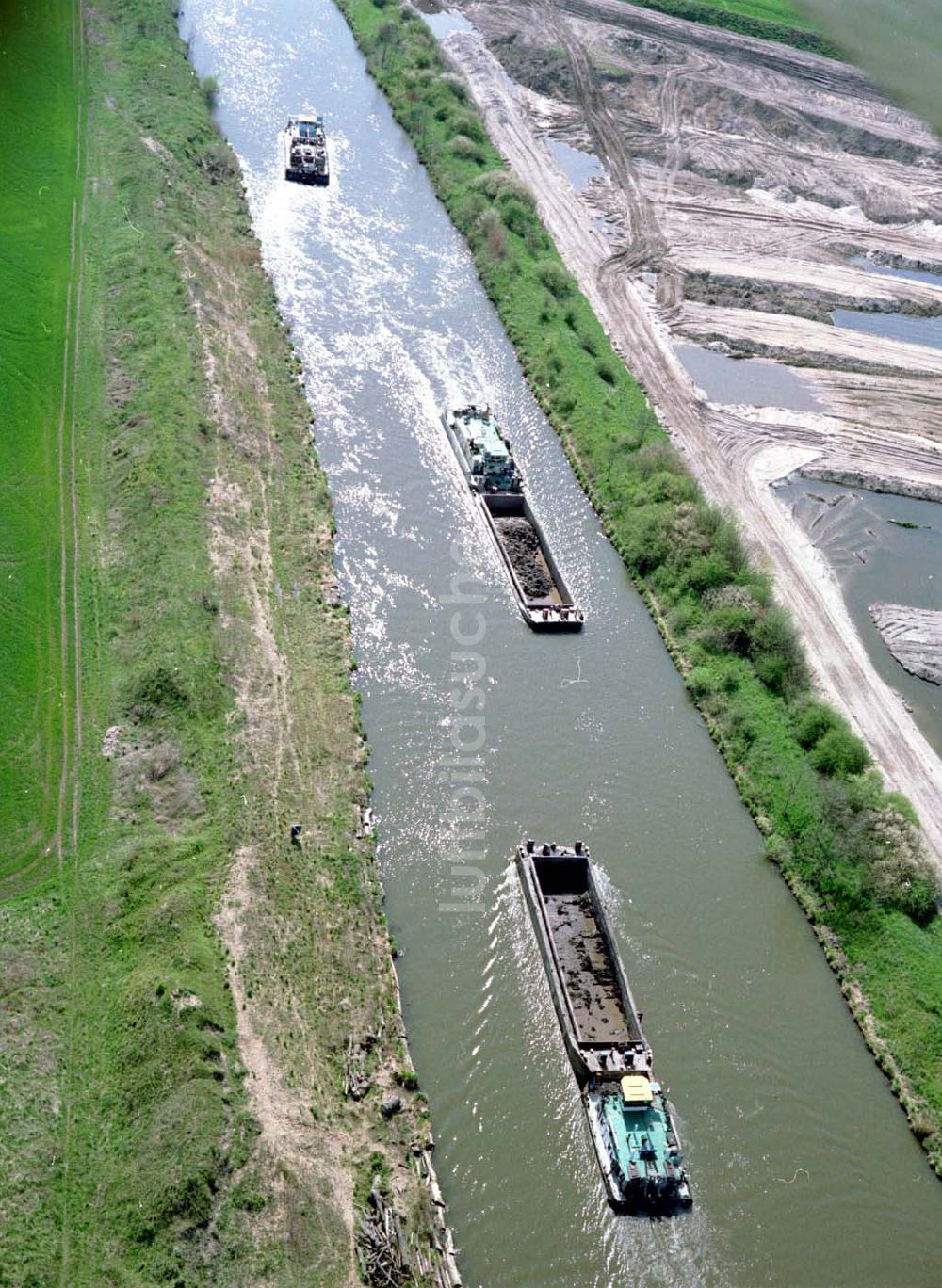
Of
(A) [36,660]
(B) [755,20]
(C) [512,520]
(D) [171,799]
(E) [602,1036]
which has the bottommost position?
(E) [602,1036]

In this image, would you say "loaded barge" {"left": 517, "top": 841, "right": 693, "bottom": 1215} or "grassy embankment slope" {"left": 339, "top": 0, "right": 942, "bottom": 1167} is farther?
"grassy embankment slope" {"left": 339, "top": 0, "right": 942, "bottom": 1167}

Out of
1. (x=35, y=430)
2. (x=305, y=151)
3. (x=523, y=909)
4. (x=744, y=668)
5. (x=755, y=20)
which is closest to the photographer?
(x=523, y=909)

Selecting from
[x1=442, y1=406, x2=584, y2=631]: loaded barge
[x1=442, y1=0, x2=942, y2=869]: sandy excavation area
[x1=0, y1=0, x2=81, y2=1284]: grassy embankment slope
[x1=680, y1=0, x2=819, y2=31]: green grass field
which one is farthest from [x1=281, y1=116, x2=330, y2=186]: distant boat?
[x1=680, y1=0, x2=819, y2=31]: green grass field

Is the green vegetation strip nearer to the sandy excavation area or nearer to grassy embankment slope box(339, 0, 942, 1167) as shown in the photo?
the sandy excavation area

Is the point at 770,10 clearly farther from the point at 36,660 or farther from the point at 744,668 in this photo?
the point at 36,660

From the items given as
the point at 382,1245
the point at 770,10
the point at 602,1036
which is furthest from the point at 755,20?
the point at 382,1245

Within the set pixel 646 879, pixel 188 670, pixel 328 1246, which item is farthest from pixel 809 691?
pixel 328 1246

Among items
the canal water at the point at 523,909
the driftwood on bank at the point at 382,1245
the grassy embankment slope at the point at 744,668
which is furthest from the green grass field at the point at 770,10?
the driftwood on bank at the point at 382,1245

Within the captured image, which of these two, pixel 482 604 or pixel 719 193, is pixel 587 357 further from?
pixel 719 193
